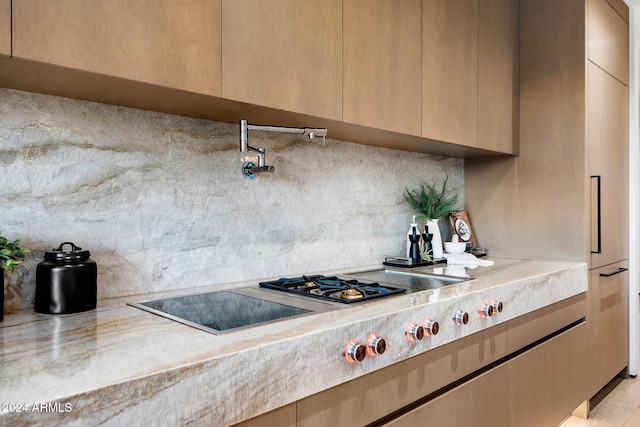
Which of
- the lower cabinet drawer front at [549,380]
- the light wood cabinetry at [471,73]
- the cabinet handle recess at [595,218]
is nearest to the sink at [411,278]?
the lower cabinet drawer front at [549,380]

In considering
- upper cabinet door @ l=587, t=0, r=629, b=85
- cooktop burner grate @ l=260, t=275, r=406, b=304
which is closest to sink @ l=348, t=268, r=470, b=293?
cooktop burner grate @ l=260, t=275, r=406, b=304

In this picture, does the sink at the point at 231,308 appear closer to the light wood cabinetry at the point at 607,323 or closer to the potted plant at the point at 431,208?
the potted plant at the point at 431,208

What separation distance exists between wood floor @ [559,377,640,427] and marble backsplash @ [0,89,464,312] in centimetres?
158

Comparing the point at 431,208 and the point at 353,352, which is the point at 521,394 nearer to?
the point at 431,208

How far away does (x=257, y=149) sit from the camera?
1.65 meters

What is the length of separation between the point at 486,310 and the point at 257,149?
1009mm

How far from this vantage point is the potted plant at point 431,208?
8.15 feet

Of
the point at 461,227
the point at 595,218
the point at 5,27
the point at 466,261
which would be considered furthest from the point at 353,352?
the point at 595,218

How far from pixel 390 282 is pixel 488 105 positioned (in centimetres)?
118

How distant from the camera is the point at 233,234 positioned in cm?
175

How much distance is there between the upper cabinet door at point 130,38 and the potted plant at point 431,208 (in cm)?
150

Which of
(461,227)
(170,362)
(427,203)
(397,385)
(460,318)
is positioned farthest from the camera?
(461,227)

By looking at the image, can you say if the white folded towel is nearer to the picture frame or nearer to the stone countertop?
the picture frame

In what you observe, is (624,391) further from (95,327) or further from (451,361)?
(95,327)
